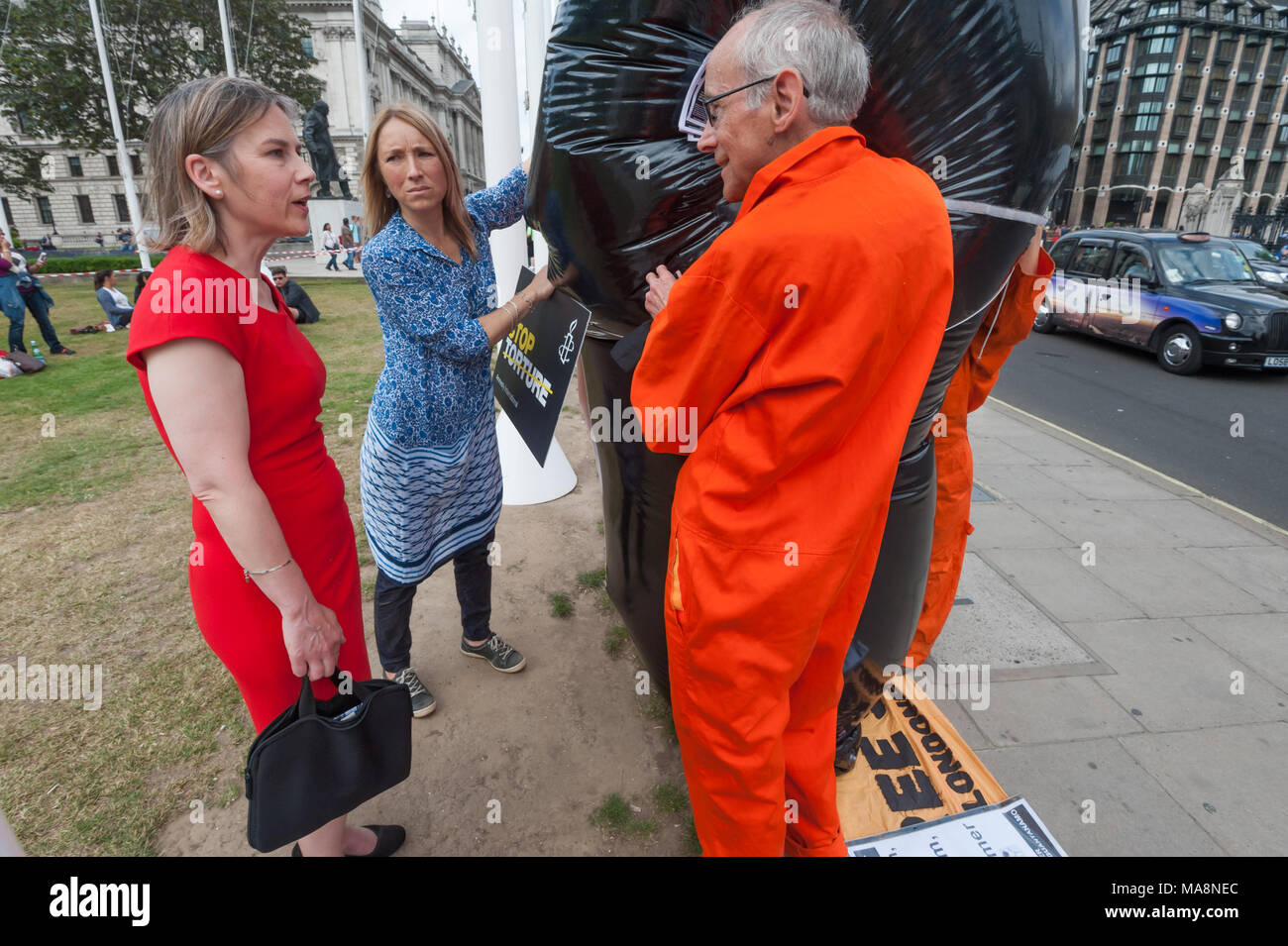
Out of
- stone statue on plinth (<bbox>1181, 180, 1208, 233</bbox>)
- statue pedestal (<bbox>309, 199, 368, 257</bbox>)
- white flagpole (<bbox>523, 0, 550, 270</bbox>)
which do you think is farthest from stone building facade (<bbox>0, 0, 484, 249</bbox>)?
stone statue on plinth (<bbox>1181, 180, 1208, 233</bbox>)

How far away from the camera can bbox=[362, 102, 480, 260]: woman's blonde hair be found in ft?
6.88

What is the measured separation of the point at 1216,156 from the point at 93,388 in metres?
78.1

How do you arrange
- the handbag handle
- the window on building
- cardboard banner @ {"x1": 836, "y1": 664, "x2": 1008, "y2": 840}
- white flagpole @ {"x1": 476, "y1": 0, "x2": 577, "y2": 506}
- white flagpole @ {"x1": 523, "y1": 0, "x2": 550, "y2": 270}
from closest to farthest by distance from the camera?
the handbag handle
cardboard banner @ {"x1": 836, "y1": 664, "x2": 1008, "y2": 840}
white flagpole @ {"x1": 476, "y1": 0, "x2": 577, "y2": 506}
white flagpole @ {"x1": 523, "y1": 0, "x2": 550, "y2": 270}
the window on building

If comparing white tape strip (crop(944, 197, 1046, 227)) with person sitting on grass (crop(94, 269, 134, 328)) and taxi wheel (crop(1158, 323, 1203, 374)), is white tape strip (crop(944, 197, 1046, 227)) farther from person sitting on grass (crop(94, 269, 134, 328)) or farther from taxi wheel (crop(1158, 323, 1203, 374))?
person sitting on grass (crop(94, 269, 134, 328))

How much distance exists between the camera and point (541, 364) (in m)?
2.17

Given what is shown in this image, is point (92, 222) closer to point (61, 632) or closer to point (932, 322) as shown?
point (61, 632)

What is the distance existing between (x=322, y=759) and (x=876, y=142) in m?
1.83

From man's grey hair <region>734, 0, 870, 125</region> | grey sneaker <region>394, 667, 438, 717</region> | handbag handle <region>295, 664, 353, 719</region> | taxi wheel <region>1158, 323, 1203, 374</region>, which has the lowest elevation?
taxi wheel <region>1158, 323, 1203, 374</region>

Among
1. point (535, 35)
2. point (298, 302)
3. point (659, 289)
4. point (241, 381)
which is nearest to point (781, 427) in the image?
point (659, 289)

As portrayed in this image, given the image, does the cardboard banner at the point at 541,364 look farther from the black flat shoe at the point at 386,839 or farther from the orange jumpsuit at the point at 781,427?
the black flat shoe at the point at 386,839

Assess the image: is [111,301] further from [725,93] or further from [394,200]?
[725,93]

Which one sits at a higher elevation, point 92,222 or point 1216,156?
point 1216,156

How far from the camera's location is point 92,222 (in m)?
47.0

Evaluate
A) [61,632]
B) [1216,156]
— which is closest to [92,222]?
[61,632]
